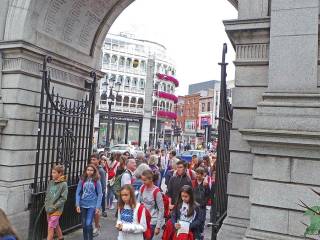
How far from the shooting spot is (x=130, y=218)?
5609 millimetres

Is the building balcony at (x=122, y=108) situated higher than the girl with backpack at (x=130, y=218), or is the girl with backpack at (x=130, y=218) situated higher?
the building balcony at (x=122, y=108)

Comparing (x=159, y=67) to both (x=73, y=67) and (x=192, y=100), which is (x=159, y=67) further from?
(x=73, y=67)

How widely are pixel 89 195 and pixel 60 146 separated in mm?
2125

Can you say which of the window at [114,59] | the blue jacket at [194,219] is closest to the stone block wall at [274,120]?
the blue jacket at [194,219]

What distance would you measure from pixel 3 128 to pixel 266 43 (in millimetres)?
6109

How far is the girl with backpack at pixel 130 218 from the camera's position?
218 inches

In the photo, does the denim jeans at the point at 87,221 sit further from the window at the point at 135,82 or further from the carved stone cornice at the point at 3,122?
the window at the point at 135,82

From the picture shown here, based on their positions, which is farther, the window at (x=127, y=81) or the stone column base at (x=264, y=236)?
the window at (x=127, y=81)

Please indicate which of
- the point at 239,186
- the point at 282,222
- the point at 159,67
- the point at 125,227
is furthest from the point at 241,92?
the point at 159,67

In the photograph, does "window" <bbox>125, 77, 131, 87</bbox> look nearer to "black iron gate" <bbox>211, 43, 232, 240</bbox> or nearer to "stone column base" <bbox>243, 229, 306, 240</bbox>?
"black iron gate" <bbox>211, 43, 232, 240</bbox>

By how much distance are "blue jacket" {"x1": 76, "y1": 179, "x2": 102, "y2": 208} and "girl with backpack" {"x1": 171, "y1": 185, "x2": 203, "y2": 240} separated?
2.18 meters

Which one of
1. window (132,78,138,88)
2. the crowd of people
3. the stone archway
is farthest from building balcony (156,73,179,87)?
the stone archway

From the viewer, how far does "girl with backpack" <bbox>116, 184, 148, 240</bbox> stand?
5.53 meters

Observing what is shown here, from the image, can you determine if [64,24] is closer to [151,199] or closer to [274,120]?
[151,199]
